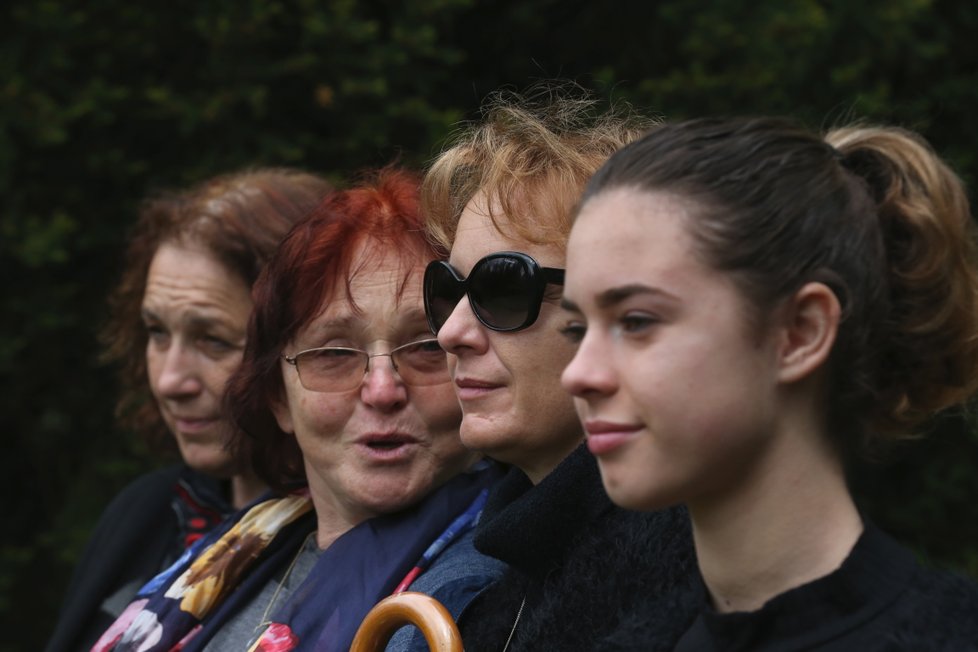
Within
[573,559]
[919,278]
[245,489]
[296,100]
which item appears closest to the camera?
[919,278]

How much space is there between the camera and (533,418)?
2277mm

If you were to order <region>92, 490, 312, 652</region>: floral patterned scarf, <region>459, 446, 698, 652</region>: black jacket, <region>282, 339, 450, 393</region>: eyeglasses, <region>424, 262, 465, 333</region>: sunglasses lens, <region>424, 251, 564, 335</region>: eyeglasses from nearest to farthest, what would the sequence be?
1. <region>459, 446, 698, 652</region>: black jacket
2. <region>424, 251, 564, 335</region>: eyeglasses
3. <region>424, 262, 465, 333</region>: sunglasses lens
4. <region>282, 339, 450, 393</region>: eyeglasses
5. <region>92, 490, 312, 652</region>: floral patterned scarf

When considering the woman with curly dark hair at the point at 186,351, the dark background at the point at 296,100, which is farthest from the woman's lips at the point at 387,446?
the dark background at the point at 296,100

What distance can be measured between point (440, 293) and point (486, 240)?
0.15 m

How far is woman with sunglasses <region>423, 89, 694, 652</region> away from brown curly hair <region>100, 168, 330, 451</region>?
1.22 m

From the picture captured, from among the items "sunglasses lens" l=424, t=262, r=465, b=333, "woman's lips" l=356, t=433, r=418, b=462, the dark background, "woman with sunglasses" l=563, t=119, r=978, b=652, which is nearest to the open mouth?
"woman's lips" l=356, t=433, r=418, b=462

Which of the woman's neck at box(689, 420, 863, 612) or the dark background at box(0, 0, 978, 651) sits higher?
the woman's neck at box(689, 420, 863, 612)

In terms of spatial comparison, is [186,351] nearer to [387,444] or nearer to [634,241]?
[387,444]

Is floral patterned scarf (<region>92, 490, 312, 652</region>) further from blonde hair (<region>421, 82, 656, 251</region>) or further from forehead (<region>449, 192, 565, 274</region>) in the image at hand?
forehead (<region>449, 192, 565, 274</region>)

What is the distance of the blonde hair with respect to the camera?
7.68 ft

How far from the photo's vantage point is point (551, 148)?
2.43m

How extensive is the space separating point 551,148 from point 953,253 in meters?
0.87

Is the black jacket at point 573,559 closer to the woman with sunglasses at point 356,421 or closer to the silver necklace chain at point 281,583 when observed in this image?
the woman with sunglasses at point 356,421

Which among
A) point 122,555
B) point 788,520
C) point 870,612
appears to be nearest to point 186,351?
point 122,555
